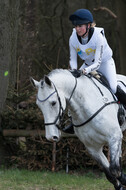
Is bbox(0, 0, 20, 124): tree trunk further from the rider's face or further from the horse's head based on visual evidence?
the horse's head

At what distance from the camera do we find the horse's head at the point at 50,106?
495cm

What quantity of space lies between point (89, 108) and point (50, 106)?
0.72 m

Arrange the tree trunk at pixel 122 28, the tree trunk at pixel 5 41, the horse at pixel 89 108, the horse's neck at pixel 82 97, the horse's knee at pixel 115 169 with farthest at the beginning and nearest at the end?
1. the tree trunk at pixel 122 28
2. the tree trunk at pixel 5 41
3. the horse's knee at pixel 115 169
4. the horse's neck at pixel 82 97
5. the horse at pixel 89 108

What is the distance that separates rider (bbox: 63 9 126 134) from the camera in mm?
5621

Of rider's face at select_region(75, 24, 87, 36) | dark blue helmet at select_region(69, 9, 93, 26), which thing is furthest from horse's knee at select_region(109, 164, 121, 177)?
dark blue helmet at select_region(69, 9, 93, 26)

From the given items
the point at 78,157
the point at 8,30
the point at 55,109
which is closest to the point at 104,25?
the point at 8,30

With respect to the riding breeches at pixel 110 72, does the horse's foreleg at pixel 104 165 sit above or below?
below

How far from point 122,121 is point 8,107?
352 cm

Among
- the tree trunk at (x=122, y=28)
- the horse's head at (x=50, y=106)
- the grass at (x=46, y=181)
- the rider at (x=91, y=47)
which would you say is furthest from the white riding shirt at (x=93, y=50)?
the tree trunk at (x=122, y=28)

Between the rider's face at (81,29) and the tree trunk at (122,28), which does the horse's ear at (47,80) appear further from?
the tree trunk at (122,28)

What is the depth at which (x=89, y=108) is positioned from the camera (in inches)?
215

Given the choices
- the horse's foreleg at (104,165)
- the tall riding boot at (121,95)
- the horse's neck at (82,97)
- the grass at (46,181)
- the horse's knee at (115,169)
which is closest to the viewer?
the horse's neck at (82,97)

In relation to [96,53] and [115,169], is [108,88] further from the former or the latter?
[115,169]

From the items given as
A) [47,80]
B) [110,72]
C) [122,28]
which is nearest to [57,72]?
[47,80]
